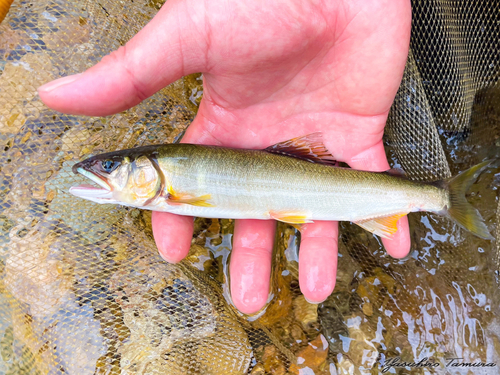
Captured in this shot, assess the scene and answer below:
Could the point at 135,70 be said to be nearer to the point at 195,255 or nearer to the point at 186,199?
the point at 186,199

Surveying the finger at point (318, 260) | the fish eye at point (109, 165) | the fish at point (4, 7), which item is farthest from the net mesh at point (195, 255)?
the fish eye at point (109, 165)

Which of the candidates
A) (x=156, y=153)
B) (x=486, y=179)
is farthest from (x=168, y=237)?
(x=486, y=179)

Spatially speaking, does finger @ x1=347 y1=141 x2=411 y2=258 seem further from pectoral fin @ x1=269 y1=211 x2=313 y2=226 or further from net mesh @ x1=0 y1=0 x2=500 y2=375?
pectoral fin @ x1=269 y1=211 x2=313 y2=226

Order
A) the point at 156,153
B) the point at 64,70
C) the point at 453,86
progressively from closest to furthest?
the point at 156,153 → the point at 64,70 → the point at 453,86

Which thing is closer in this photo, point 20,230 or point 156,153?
point 156,153

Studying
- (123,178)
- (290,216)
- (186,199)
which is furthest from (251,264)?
(123,178)

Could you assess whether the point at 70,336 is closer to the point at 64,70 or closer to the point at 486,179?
the point at 64,70

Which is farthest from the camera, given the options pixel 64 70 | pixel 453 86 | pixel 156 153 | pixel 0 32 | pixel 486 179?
pixel 486 179
